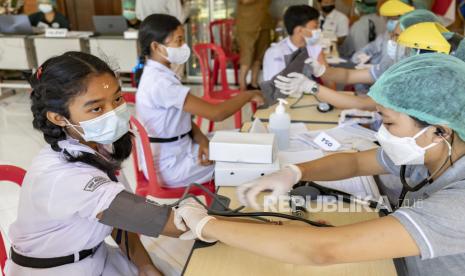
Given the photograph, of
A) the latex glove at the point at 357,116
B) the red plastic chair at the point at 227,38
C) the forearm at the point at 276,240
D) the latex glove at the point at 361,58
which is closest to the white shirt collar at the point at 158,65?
the latex glove at the point at 357,116

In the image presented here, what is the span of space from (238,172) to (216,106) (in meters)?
0.76

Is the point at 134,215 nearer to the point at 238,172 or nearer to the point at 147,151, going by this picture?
the point at 238,172

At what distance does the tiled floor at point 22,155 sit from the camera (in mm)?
1964

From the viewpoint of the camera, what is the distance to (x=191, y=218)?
95 centimetres

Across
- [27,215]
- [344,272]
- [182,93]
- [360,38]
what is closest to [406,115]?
[344,272]

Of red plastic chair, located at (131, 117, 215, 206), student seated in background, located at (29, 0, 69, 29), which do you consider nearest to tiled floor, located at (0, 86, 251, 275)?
red plastic chair, located at (131, 117, 215, 206)

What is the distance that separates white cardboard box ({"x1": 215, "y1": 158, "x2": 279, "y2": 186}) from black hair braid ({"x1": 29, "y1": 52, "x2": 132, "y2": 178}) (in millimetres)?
350

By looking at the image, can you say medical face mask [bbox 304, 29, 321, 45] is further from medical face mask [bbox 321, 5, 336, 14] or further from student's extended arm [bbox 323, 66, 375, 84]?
medical face mask [bbox 321, 5, 336, 14]

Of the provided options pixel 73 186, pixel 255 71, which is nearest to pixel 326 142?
pixel 73 186

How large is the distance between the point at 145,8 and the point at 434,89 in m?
3.60

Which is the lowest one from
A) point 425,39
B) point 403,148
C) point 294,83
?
point 294,83

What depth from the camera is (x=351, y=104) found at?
202cm

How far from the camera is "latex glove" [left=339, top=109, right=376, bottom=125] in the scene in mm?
1888

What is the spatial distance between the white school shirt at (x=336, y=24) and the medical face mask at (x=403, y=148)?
3.68m
